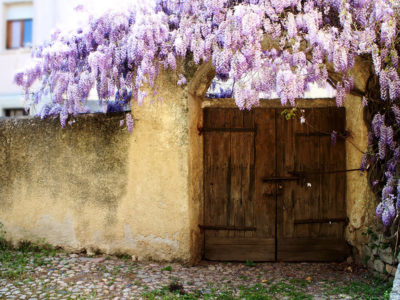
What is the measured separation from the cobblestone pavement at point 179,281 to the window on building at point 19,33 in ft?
23.7

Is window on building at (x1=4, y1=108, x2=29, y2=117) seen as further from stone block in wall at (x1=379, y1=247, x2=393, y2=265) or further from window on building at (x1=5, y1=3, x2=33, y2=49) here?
stone block in wall at (x1=379, y1=247, x2=393, y2=265)

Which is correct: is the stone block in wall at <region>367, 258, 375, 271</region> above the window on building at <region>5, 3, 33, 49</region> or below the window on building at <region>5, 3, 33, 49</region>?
below

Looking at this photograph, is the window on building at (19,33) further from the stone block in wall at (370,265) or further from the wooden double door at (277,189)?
the stone block in wall at (370,265)

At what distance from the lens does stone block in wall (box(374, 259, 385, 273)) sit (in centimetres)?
384

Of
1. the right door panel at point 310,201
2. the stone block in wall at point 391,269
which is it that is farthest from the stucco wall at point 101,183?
the stone block in wall at point 391,269

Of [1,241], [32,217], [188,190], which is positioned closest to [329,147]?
[188,190]

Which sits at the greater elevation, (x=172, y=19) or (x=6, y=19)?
(x=6, y=19)

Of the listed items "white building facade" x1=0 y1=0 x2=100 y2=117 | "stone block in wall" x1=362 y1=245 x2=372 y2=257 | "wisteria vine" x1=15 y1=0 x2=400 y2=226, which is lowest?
"stone block in wall" x1=362 y1=245 x2=372 y2=257

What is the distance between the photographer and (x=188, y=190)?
4.23 m

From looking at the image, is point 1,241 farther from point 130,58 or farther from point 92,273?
point 130,58

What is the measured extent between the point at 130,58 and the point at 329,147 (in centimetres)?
230

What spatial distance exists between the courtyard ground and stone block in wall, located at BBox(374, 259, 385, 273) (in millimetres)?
100

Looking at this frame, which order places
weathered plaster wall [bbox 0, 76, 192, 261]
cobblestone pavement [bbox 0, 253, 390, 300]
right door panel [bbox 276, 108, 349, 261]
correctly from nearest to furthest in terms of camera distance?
1. cobblestone pavement [bbox 0, 253, 390, 300]
2. weathered plaster wall [bbox 0, 76, 192, 261]
3. right door panel [bbox 276, 108, 349, 261]

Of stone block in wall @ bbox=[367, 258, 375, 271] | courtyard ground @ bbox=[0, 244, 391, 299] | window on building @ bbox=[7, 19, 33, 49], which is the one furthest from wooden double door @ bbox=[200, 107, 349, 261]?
window on building @ bbox=[7, 19, 33, 49]
